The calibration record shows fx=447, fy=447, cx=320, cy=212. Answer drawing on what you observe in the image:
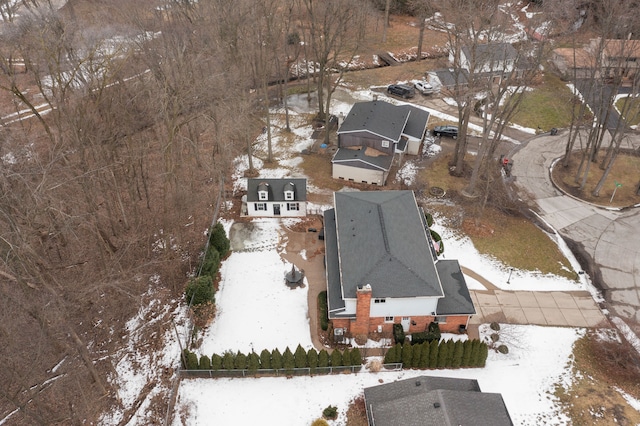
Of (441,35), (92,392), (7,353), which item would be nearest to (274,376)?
(92,392)

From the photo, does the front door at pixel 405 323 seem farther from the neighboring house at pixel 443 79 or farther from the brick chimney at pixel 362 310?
the neighboring house at pixel 443 79

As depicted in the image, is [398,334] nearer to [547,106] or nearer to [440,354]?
[440,354]

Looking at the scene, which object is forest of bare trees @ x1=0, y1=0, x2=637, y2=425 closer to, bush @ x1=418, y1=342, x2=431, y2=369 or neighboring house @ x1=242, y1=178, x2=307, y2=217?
neighboring house @ x1=242, y1=178, x2=307, y2=217

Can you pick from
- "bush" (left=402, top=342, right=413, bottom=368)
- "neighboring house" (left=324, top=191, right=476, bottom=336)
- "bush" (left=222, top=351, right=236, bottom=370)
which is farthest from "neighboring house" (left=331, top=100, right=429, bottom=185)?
"bush" (left=222, top=351, right=236, bottom=370)

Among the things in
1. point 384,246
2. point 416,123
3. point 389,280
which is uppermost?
point 416,123

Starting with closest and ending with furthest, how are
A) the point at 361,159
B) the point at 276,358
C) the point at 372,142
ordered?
the point at 276,358 → the point at 361,159 → the point at 372,142

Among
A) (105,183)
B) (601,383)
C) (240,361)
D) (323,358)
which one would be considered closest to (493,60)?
(601,383)
